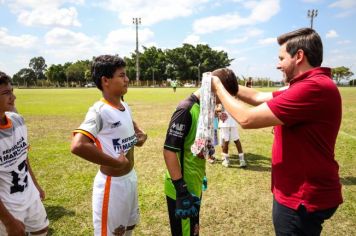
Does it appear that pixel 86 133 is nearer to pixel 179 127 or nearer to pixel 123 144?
pixel 123 144

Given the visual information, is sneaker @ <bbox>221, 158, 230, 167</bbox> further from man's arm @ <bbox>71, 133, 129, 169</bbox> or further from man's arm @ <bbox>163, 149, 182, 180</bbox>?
man's arm @ <bbox>71, 133, 129, 169</bbox>

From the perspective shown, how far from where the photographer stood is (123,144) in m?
3.32

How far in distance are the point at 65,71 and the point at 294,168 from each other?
115434 millimetres

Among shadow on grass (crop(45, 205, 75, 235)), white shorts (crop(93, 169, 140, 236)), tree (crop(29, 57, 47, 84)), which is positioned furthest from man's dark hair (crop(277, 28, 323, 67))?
tree (crop(29, 57, 47, 84))

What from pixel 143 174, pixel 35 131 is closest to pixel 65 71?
pixel 35 131

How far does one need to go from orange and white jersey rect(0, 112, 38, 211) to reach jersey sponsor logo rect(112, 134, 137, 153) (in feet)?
3.31

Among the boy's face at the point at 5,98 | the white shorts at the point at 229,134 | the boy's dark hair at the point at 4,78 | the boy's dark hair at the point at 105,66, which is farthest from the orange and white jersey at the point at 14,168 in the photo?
the white shorts at the point at 229,134

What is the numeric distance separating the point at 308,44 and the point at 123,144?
6.53 ft

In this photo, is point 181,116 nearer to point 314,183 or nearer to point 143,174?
point 314,183

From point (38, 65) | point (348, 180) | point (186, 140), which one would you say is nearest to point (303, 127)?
point (186, 140)

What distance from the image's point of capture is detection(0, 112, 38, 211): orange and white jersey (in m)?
3.11

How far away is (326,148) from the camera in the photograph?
2.56 m

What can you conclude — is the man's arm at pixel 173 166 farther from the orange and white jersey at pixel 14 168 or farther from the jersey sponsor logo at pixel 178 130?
the orange and white jersey at pixel 14 168

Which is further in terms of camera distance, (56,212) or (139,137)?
(56,212)
